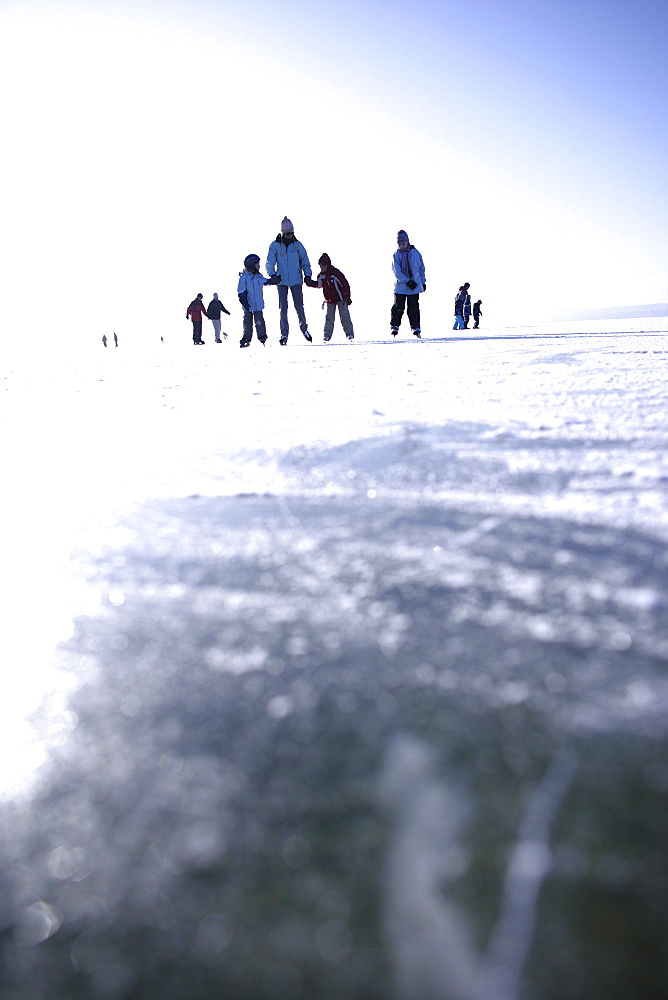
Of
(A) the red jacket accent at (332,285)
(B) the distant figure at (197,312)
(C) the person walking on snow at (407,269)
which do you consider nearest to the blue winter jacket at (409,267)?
(C) the person walking on snow at (407,269)

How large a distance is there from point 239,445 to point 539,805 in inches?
77.4

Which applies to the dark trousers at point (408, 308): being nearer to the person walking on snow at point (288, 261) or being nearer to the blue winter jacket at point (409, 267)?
the blue winter jacket at point (409, 267)

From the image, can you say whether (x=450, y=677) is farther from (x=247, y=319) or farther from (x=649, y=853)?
(x=247, y=319)

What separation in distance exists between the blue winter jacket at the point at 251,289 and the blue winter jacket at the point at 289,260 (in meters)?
1.00

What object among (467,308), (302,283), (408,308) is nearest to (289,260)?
(302,283)

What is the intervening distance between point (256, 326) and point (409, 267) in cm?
292

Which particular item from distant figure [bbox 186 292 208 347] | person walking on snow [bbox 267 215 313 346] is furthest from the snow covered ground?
distant figure [bbox 186 292 208 347]

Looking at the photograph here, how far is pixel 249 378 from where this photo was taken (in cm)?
479

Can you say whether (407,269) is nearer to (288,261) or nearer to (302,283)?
(302,283)

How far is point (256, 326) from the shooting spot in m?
9.91

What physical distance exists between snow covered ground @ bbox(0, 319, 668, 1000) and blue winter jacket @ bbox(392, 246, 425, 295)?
744cm

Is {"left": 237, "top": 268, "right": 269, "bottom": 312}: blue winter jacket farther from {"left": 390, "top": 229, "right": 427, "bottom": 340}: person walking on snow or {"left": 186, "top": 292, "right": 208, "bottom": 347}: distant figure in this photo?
{"left": 186, "top": 292, "right": 208, "bottom": 347}: distant figure

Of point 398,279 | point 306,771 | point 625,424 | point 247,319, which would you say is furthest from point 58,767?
point 247,319

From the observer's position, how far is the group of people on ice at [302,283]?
8.37 meters
